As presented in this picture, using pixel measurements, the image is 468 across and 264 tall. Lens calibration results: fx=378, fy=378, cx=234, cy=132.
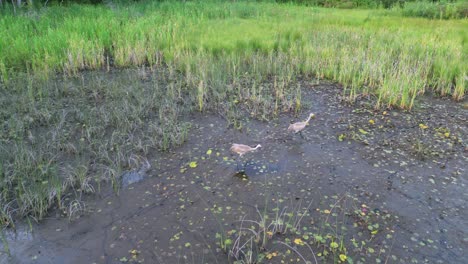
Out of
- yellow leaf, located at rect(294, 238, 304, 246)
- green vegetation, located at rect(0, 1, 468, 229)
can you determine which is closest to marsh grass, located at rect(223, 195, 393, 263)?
yellow leaf, located at rect(294, 238, 304, 246)

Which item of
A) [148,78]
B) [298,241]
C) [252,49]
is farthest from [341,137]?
[252,49]

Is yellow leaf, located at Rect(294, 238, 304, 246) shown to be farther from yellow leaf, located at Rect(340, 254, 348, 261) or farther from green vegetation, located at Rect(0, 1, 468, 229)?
green vegetation, located at Rect(0, 1, 468, 229)

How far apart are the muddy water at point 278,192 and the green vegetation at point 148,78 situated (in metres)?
0.29

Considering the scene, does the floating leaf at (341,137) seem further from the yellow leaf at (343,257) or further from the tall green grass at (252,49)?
the yellow leaf at (343,257)

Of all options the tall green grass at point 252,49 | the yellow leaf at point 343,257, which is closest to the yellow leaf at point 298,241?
the yellow leaf at point 343,257

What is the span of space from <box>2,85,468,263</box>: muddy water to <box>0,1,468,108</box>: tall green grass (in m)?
1.08

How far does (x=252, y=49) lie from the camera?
23.2ft

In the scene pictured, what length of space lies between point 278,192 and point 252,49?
14.5 feet

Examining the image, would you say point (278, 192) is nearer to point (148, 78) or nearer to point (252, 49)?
point (148, 78)

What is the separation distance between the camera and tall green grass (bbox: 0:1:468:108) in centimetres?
551

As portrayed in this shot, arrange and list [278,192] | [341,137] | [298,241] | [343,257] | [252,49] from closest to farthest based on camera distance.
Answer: [343,257] → [298,241] → [278,192] → [341,137] → [252,49]

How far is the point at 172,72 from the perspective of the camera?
582cm

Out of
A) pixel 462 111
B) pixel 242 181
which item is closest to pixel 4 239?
pixel 242 181

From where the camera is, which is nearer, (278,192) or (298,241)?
(298,241)
